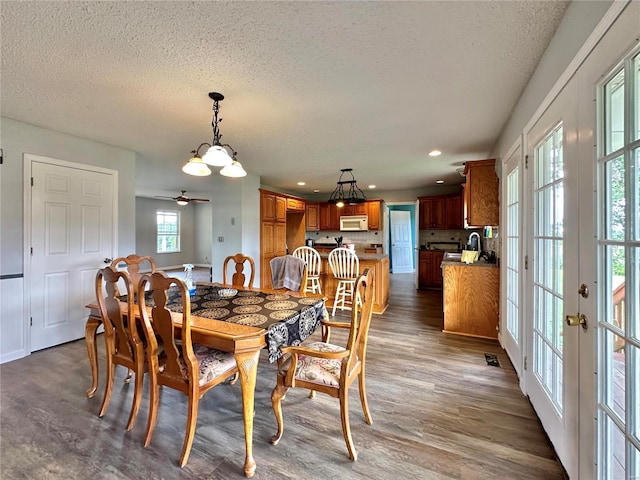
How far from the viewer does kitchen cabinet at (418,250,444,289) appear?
6426 millimetres

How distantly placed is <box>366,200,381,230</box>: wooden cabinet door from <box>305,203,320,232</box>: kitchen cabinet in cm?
148

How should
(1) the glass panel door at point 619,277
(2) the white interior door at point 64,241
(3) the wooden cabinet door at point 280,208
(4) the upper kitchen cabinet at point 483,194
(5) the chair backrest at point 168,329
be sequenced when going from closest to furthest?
1. (1) the glass panel door at point 619,277
2. (5) the chair backrest at point 168,329
3. (2) the white interior door at point 64,241
4. (4) the upper kitchen cabinet at point 483,194
5. (3) the wooden cabinet door at point 280,208

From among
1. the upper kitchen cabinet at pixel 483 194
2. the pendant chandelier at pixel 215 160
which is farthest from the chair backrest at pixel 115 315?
the upper kitchen cabinet at pixel 483 194

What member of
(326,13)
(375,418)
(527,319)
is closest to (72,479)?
(375,418)

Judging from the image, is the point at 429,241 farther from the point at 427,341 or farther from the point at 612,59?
the point at 612,59

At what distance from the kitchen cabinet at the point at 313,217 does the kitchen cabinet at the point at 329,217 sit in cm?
12

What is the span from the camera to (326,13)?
1.41 m

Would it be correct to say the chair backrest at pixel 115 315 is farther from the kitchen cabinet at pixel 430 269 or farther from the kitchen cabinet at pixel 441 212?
the kitchen cabinet at pixel 441 212

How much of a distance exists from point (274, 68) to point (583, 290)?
218 cm

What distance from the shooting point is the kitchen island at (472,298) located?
127 inches

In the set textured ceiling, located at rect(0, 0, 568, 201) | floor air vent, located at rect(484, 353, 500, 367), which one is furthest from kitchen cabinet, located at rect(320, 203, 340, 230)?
floor air vent, located at rect(484, 353, 500, 367)

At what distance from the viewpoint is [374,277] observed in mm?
4191

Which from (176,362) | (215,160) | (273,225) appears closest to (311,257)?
(273,225)

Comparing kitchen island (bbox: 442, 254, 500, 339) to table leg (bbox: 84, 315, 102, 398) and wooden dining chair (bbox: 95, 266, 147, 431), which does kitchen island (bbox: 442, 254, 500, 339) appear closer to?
wooden dining chair (bbox: 95, 266, 147, 431)
